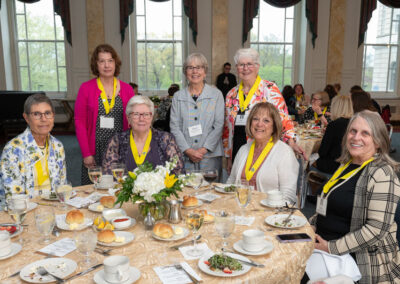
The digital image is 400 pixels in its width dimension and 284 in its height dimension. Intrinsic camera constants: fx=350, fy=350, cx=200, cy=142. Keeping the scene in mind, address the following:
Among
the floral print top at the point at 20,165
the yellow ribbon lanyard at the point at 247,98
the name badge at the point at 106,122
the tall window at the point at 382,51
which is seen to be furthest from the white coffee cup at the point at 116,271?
the tall window at the point at 382,51

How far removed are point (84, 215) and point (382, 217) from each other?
1.53 metres

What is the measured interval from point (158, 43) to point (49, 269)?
9.65 meters

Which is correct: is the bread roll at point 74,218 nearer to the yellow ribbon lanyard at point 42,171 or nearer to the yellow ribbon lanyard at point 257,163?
the yellow ribbon lanyard at point 42,171

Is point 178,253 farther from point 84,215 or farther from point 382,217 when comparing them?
point 382,217

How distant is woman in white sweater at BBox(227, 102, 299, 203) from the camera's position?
246cm

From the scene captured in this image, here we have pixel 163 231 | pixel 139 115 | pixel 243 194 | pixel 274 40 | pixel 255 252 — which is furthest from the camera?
pixel 274 40

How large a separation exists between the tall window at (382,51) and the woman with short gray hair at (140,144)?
33.2 ft

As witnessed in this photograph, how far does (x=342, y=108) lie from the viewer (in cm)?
415

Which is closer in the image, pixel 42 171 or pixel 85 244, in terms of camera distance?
pixel 85 244

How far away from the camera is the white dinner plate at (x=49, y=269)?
1.23 meters

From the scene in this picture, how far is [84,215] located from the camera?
1840 mm

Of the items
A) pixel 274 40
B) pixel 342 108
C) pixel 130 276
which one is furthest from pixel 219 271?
pixel 274 40

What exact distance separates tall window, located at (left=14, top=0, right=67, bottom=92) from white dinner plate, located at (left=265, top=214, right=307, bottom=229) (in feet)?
32.0

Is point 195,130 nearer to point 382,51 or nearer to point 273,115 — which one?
point 273,115
